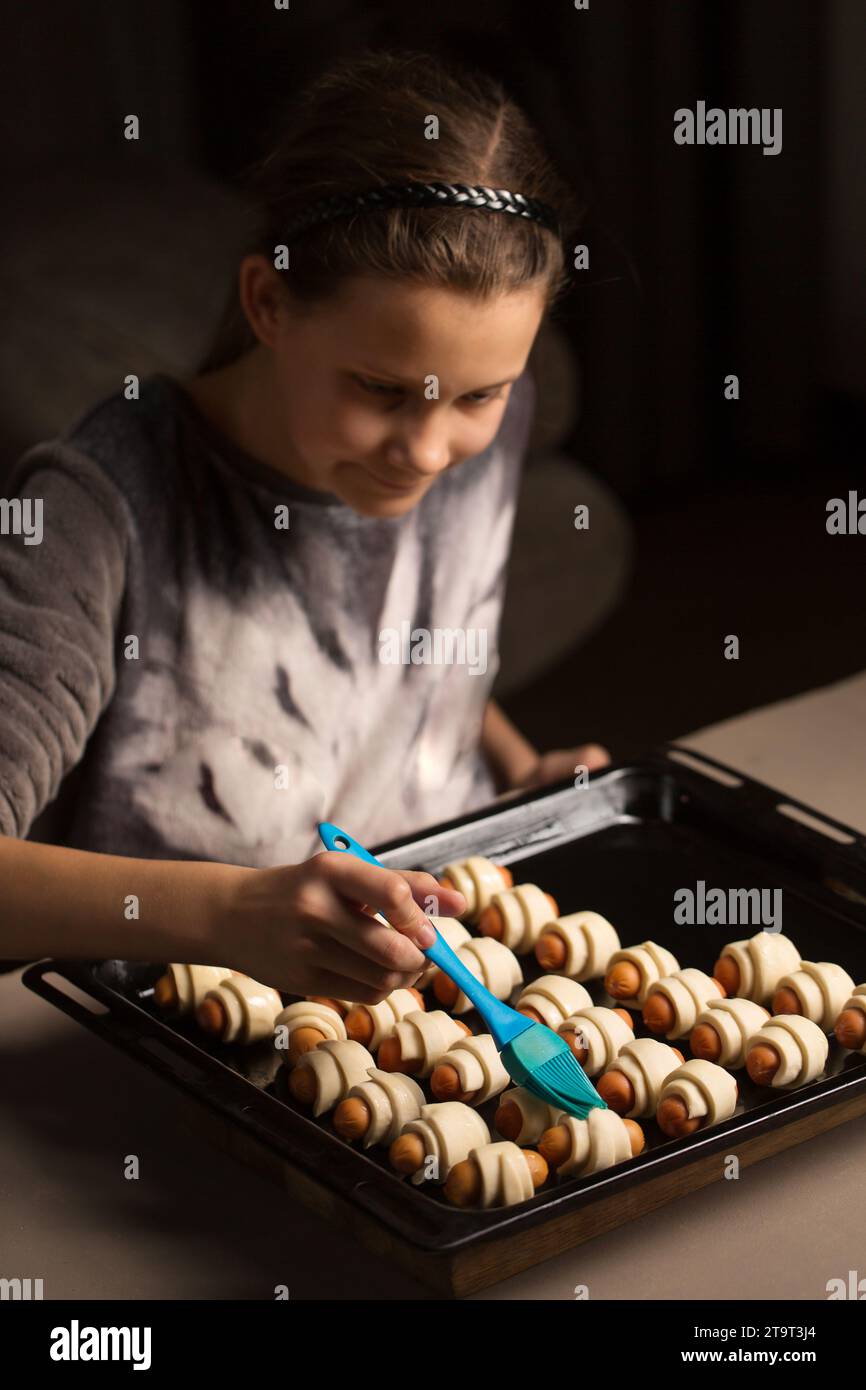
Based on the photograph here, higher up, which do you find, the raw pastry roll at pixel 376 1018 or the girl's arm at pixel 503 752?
the girl's arm at pixel 503 752

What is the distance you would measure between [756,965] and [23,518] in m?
0.66

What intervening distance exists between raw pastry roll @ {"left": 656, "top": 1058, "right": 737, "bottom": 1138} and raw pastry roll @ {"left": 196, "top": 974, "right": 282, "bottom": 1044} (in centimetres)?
26

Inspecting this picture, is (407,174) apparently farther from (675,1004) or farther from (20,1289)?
(20,1289)

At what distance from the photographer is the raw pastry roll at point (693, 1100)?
1.07 meters

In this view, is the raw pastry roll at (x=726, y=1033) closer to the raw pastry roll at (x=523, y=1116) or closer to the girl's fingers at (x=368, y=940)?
the raw pastry roll at (x=523, y=1116)

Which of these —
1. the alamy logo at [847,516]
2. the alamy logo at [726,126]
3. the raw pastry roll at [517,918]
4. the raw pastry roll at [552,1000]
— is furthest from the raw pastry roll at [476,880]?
the alamy logo at [847,516]

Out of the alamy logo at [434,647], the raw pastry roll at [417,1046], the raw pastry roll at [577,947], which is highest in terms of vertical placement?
the alamy logo at [434,647]

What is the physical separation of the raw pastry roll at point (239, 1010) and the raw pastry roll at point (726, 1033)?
0.92ft

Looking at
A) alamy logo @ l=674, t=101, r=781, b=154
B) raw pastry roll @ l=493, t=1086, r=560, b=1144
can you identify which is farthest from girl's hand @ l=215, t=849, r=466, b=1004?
alamy logo @ l=674, t=101, r=781, b=154

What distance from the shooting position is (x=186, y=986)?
1172 millimetres

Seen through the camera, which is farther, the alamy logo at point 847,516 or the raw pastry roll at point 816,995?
the alamy logo at point 847,516

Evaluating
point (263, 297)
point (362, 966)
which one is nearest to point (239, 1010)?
point (362, 966)

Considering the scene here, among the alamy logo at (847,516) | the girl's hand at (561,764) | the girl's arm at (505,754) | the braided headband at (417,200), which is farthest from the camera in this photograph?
the alamy logo at (847,516)

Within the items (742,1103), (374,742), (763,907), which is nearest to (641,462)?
(374,742)
